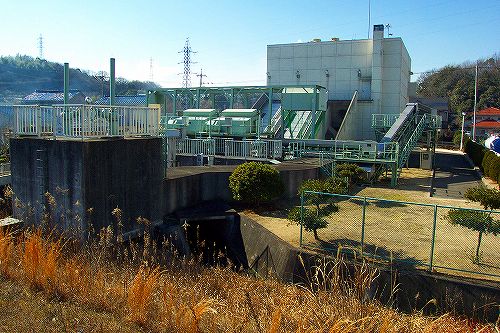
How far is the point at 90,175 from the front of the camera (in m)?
8.51

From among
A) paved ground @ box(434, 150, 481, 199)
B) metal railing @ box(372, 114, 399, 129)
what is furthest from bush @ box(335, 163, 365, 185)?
metal railing @ box(372, 114, 399, 129)

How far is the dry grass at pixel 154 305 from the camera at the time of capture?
423cm

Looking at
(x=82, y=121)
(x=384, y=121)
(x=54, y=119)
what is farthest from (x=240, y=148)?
(x=384, y=121)

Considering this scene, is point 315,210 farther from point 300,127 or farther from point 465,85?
point 465,85

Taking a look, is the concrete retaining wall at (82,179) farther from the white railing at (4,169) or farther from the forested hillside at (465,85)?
the forested hillside at (465,85)

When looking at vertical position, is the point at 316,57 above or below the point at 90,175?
above

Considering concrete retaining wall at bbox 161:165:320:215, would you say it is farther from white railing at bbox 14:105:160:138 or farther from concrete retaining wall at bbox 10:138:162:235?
white railing at bbox 14:105:160:138

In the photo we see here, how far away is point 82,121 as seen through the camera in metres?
8.58

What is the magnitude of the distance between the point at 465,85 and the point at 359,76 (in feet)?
153

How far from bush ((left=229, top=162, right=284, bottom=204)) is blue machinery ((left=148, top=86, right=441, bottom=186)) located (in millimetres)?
3435

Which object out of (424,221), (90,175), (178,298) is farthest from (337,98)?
(178,298)

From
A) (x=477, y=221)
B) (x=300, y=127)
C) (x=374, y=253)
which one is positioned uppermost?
(x=300, y=127)

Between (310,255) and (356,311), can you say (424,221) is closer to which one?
(310,255)

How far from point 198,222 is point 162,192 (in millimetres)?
1324
